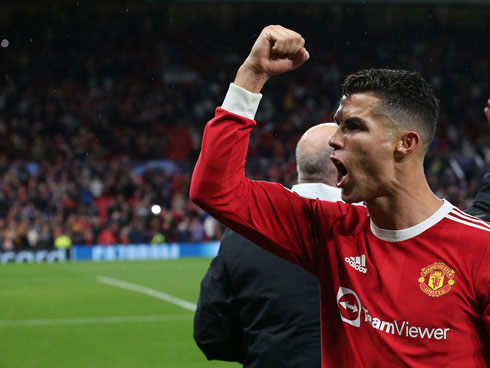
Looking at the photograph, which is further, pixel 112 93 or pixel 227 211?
pixel 112 93

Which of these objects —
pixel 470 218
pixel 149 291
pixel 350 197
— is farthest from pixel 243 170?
pixel 149 291

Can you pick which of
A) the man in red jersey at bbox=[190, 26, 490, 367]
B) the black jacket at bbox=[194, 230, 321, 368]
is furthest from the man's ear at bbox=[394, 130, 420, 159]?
the black jacket at bbox=[194, 230, 321, 368]

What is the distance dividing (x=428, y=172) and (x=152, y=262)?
10.2 meters

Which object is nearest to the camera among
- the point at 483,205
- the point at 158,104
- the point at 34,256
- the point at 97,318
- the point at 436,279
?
the point at 436,279

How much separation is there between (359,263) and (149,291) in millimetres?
11697

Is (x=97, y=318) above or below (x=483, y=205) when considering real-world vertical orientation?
below

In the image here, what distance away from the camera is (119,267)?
18266mm

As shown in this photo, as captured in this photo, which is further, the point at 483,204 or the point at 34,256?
the point at 34,256

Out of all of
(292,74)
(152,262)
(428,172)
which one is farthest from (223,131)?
(292,74)

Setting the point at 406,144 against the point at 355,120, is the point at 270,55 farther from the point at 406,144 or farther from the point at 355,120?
the point at 406,144

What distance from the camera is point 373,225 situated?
2.27 metres

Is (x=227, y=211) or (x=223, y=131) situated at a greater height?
(x=223, y=131)

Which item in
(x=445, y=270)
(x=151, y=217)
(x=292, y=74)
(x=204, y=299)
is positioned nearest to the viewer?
(x=445, y=270)

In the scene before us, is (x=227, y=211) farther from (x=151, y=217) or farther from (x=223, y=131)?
→ (x=151, y=217)
